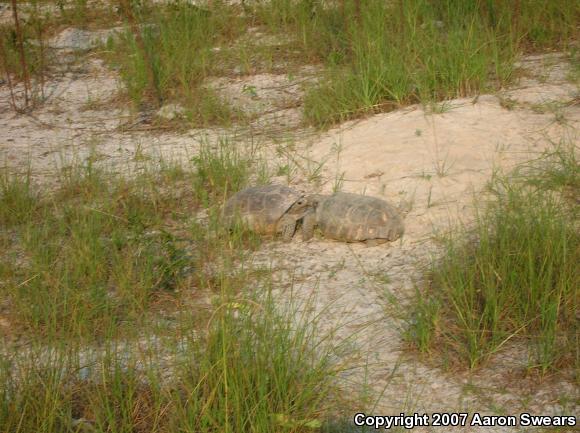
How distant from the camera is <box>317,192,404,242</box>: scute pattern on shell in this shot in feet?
14.9

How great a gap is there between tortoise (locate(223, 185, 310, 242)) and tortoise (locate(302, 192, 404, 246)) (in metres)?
0.10

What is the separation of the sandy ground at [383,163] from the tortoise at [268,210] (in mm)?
132

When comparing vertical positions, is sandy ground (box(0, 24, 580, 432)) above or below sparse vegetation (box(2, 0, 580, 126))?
below

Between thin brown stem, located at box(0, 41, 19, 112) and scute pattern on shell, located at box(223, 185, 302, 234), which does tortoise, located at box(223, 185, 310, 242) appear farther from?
thin brown stem, located at box(0, 41, 19, 112)

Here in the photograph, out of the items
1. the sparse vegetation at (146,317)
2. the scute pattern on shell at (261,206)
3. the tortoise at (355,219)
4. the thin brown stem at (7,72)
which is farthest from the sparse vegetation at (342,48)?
the tortoise at (355,219)

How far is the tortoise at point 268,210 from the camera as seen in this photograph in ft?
15.8

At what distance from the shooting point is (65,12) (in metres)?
10.0

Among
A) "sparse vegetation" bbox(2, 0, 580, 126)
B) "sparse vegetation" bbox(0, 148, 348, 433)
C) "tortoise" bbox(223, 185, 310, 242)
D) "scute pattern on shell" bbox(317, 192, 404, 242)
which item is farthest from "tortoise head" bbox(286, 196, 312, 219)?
"sparse vegetation" bbox(2, 0, 580, 126)

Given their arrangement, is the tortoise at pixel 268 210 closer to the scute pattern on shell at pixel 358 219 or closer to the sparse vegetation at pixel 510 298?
the scute pattern on shell at pixel 358 219

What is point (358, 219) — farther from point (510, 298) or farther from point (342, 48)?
point (342, 48)

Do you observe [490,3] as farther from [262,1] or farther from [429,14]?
[262,1]

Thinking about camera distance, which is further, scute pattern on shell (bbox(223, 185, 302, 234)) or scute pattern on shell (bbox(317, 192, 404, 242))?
scute pattern on shell (bbox(223, 185, 302, 234))

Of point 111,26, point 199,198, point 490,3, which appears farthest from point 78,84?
point 490,3

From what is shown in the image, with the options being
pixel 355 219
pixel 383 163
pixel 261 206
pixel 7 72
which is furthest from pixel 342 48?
pixel 7 72
